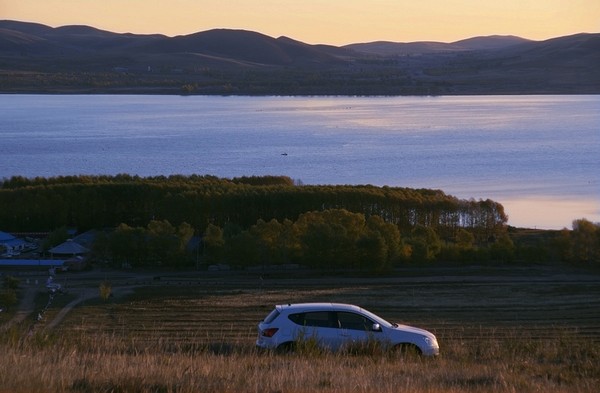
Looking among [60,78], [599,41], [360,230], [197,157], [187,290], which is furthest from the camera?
[599,41]

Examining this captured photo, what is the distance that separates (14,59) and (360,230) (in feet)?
290

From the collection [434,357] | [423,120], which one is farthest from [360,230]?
[423,120]

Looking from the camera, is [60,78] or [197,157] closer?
[197,157]

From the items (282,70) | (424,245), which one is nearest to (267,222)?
(424,245)

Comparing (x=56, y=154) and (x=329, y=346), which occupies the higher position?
(x=329, y=346)

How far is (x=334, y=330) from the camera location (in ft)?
20.0

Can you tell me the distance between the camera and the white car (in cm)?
601

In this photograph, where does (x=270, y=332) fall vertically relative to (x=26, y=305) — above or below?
above

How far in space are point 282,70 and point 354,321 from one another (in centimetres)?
9691

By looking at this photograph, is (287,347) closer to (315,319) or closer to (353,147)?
(315,319)

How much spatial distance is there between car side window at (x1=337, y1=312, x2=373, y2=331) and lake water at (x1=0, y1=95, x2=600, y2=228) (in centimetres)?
1861

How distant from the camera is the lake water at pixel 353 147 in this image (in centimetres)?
3137

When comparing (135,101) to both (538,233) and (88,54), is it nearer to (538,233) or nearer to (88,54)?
(88,54)

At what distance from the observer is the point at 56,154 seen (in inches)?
1623
